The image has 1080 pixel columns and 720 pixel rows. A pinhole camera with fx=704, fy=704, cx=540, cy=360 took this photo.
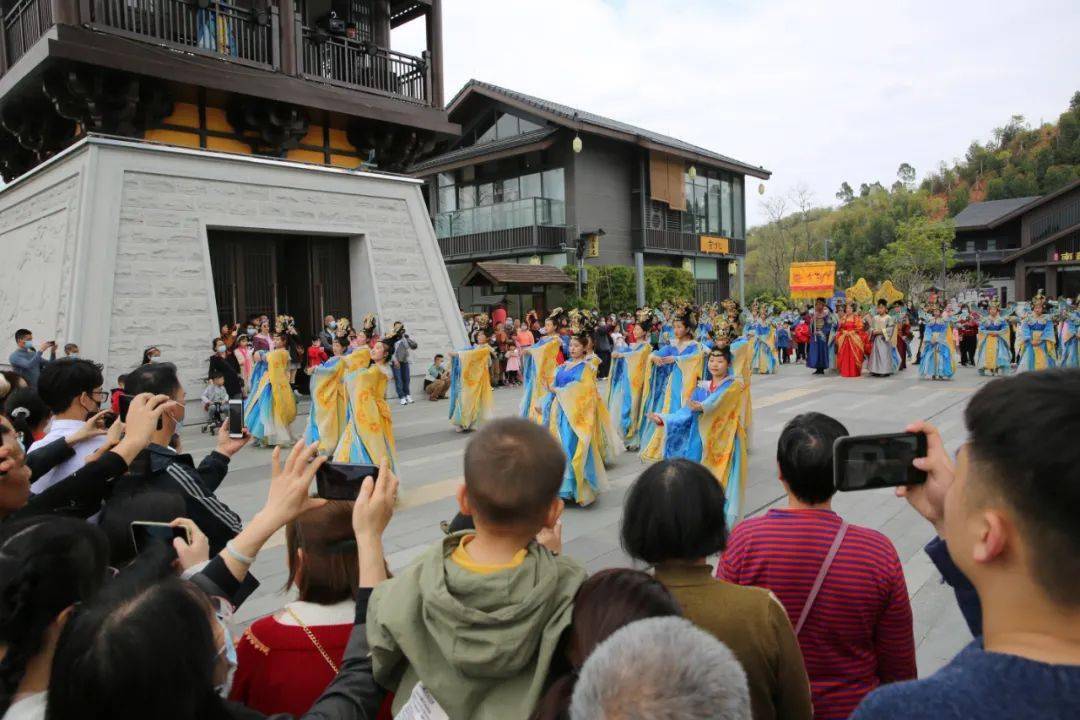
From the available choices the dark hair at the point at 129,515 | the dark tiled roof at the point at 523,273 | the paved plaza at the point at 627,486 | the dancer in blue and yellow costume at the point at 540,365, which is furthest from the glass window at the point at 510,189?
the dark hair at the point at 129,515

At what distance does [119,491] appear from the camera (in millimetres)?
2666

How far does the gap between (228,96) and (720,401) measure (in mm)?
10878

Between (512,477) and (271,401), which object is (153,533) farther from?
(271,401)

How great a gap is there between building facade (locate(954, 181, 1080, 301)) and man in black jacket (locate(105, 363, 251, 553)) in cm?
4211

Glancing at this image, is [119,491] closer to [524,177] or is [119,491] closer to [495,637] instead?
[495,637]

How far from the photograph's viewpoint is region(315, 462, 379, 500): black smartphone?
175cm

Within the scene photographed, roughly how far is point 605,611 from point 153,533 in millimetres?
1415

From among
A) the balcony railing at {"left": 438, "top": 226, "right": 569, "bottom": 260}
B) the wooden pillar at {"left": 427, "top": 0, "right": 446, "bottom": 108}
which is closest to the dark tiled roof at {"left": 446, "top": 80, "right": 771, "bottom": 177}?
the balcony railing at {"left": 438, "top": 226, "right": 569, "bottom": 260}

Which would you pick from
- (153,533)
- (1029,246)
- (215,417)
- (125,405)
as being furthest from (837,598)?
(1029,246)

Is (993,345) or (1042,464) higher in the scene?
(1042,464)

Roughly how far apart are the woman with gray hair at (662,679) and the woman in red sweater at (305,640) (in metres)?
0.87

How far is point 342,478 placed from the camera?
176 cm

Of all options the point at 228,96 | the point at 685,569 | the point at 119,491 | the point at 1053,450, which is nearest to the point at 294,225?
the point at 228,96

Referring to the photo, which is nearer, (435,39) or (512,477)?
(512,477)
